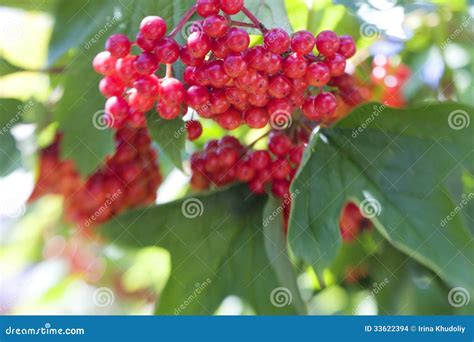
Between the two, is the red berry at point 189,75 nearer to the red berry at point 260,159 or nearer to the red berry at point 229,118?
the red berry at point 229,118

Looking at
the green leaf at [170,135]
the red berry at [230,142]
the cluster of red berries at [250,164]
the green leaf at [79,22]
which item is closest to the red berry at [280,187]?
the cluster of red berries at [250,164]

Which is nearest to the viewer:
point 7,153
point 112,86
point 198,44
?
point 198,44

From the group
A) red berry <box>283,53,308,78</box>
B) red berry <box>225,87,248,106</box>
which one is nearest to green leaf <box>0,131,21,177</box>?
red berry <box>225,87,248,106</box>

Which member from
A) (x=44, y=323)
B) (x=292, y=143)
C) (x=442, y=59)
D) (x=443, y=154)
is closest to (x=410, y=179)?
(x=443, y=154)

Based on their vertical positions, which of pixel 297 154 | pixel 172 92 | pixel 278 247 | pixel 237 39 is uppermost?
pixel 237 39

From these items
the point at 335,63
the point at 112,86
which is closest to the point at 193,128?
the point at 112,86

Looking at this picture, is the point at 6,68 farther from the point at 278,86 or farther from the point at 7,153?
the point at 278,86
